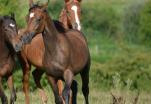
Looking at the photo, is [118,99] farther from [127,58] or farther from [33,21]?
[127,58]

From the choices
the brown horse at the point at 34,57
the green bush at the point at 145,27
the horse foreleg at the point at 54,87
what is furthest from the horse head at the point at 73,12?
the green bush at the point at 145,27

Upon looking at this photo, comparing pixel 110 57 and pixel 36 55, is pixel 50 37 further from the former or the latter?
pixel 110 57

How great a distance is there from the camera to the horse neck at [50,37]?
13.1 m

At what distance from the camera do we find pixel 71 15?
15.5 meters

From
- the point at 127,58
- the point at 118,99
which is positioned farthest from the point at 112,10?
the point at 118,99

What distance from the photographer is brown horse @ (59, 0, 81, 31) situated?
15312mm

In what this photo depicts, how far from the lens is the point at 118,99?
44.2ft

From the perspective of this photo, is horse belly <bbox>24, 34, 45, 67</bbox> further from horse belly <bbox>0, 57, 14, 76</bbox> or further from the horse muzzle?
the horse muzzle

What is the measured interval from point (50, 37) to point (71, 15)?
236 cm

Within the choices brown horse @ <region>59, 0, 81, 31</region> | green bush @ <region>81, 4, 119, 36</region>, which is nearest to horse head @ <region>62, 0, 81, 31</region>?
brown horse @ <region>59, 0, 81, 31</region>

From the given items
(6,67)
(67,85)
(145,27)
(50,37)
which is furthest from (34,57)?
(145,27)

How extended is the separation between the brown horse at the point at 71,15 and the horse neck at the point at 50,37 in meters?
1.97

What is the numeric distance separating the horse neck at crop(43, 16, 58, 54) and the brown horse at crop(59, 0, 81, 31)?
197 centimetres

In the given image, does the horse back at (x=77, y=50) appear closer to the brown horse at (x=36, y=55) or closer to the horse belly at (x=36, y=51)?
the brown horse at (x=36, y=55)
